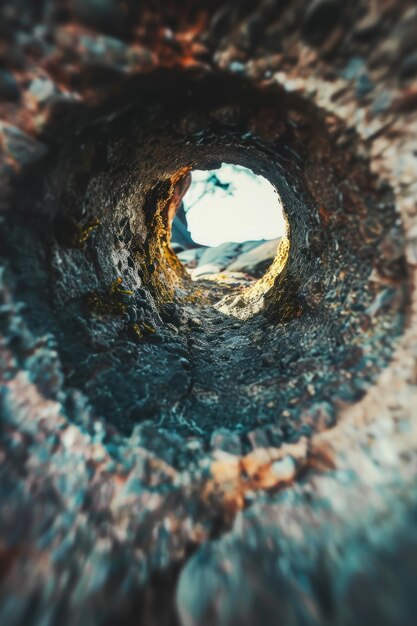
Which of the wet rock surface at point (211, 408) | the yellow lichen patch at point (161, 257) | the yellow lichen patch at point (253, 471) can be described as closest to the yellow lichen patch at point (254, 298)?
the yellow lichen patch at point (161, 257)

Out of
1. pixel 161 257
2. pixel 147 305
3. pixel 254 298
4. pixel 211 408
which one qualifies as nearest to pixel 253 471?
pixel 211 408

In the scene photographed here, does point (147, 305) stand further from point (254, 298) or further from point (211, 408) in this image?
point (254, 298)

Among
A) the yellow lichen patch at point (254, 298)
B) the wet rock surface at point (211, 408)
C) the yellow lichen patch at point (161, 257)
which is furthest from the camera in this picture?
the yellow lichen patch at point (254, 298)

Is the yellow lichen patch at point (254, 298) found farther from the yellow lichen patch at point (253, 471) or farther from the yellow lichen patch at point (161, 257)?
the yellow lichen patch at point (253, 471)

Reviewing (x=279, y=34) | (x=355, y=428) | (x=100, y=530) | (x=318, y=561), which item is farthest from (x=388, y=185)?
(x=100, y=530)

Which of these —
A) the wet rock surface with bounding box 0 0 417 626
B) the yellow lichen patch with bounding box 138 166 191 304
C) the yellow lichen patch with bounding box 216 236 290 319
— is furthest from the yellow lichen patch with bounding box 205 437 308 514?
the yellow lichen patch with bounding box 216 236 290 319

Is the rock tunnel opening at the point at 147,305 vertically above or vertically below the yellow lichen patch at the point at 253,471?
above

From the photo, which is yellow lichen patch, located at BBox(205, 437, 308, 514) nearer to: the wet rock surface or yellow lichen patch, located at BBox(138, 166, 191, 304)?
the wet rock surface
